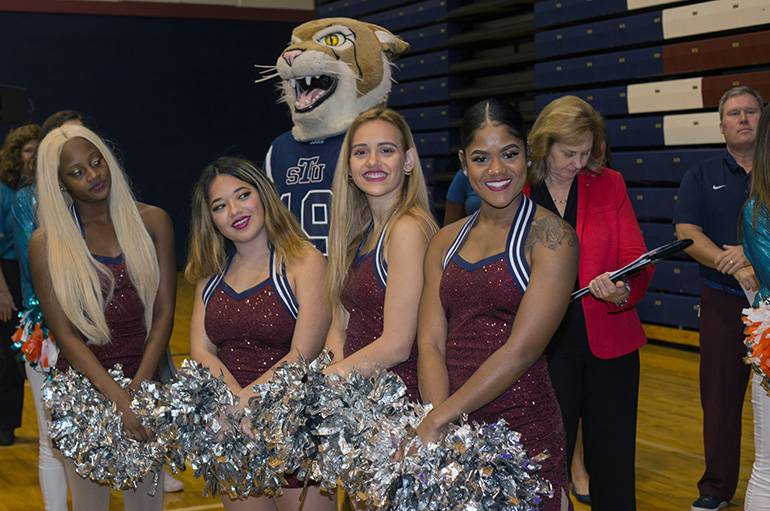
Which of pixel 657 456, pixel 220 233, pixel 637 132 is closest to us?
pixel 220 233

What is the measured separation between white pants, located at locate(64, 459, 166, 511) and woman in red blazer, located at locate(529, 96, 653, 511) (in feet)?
3.85

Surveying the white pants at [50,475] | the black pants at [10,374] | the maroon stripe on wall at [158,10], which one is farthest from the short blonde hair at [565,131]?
the maroon stripe on wall at [158,10]

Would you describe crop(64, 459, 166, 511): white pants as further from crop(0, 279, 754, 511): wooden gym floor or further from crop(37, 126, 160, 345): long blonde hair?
crop(0, 279, 754, 511): wooden gym floor

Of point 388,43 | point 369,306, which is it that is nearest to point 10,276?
point 388,43

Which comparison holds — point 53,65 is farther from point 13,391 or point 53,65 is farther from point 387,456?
point 387,456

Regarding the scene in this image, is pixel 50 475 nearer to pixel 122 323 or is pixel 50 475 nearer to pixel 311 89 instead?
pixel 122 323

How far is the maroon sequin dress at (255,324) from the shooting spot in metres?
2.13

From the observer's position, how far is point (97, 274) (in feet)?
7.65

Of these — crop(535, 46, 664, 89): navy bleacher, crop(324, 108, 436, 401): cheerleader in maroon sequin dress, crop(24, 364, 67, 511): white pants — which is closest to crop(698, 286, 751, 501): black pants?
crop(324, 108, 436, 401): cheerleader in maroon sequin dress

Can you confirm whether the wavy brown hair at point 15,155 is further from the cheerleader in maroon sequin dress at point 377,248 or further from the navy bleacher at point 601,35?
the navy bleacher at point 601,35

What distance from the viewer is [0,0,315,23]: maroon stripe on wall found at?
1046 centimetres

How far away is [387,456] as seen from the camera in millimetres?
1602

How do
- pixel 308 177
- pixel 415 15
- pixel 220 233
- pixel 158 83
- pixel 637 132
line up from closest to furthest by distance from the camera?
pixel 220 233, pixel 308 177, pixel 637 132, pixel 415 15, pixel 158 83

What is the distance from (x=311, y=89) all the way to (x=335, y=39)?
0.22 metres
